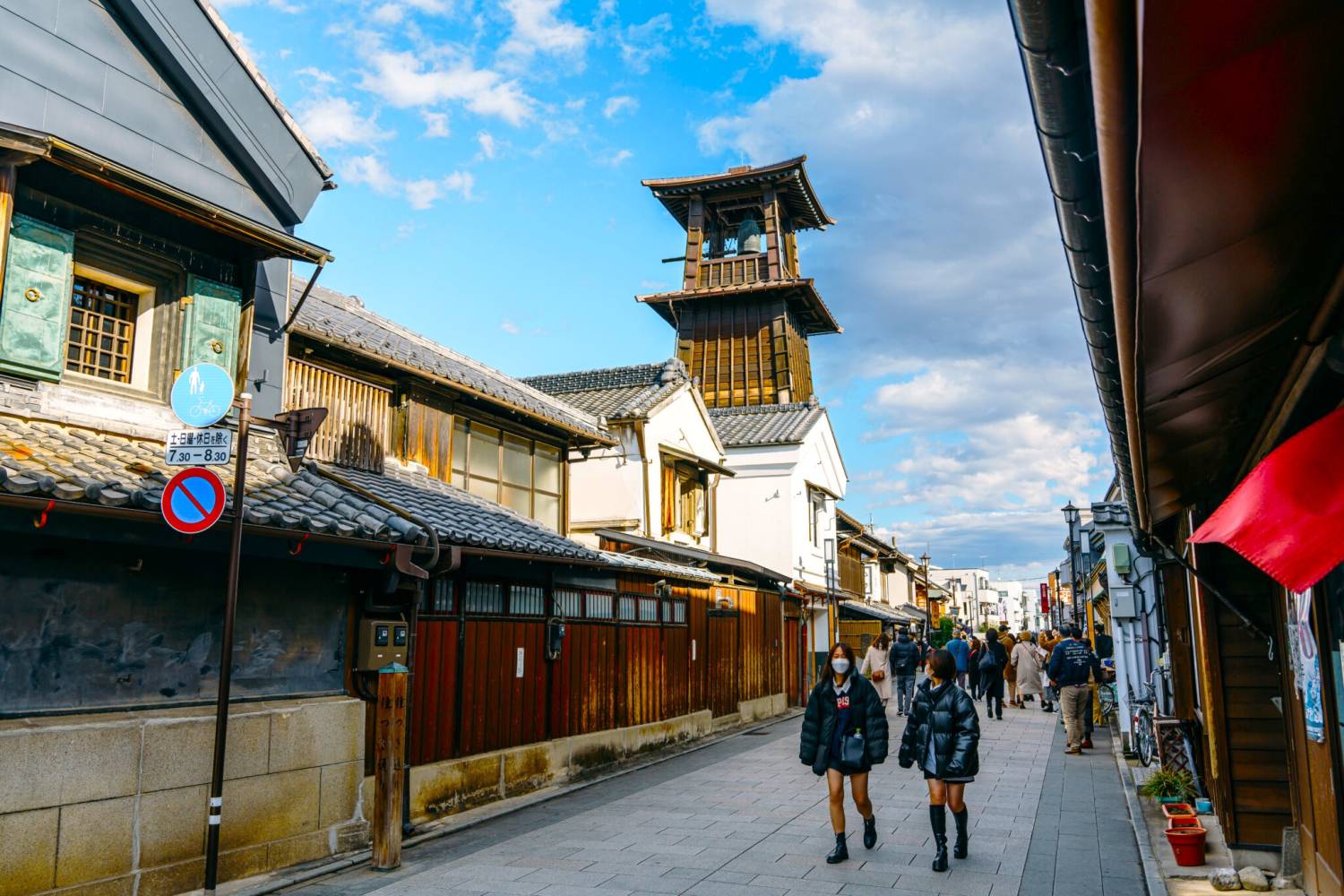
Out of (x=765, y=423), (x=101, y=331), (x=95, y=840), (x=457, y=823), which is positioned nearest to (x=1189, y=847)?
(x=457, y=823)

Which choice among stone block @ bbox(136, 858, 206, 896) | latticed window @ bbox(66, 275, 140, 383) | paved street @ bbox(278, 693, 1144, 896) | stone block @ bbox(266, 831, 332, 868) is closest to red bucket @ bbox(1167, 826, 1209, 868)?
paved street @ bbox(278, 693, 1144, 896)

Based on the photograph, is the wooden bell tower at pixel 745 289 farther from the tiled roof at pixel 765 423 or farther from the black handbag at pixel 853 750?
the black handbag at pixel 853 750

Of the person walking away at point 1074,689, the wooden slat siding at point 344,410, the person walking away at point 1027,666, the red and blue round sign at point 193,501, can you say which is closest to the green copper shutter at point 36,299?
the red and blue round sign at point 193,501

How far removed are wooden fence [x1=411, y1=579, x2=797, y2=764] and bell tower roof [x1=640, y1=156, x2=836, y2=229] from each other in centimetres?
2106

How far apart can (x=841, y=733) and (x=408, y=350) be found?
9.61m

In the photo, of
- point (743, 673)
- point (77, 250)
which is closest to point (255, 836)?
point (77, 250)

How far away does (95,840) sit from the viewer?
7410 millimetres

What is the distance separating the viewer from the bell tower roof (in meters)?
37.7

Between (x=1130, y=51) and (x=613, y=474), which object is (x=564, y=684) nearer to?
(x=613, y=474)

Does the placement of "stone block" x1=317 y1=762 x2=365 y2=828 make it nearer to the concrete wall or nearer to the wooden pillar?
the concrete wall

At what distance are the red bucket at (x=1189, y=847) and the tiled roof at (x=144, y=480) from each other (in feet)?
25.6

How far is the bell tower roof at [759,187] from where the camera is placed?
124 ft

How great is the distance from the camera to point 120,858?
7574mm

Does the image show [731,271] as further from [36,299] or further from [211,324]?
[36,299]
